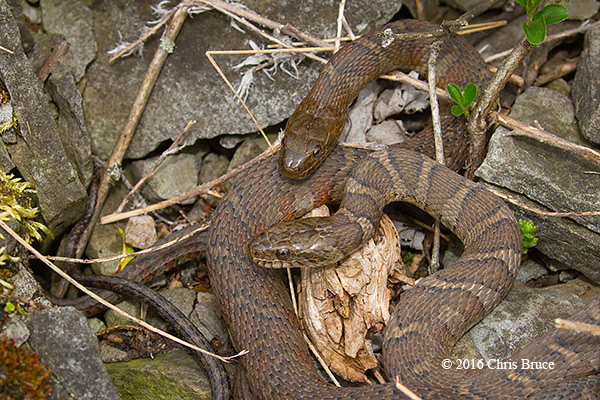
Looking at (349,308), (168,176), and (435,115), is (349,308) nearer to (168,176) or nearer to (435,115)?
(435,115)

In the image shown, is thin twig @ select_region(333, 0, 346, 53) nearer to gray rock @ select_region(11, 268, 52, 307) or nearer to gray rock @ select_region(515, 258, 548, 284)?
gray rock @ select_region(515, 258, 548, 284)

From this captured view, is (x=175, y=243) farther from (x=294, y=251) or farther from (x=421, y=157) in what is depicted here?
(x=421, y=157)

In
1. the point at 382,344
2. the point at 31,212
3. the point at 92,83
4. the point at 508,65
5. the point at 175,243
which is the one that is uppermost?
the point at 508,65

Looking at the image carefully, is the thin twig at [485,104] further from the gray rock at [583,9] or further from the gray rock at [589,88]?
the gray rock at [583,9]

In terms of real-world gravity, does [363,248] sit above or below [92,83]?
below

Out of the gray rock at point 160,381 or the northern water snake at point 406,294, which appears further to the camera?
the gray rock at point 160,381

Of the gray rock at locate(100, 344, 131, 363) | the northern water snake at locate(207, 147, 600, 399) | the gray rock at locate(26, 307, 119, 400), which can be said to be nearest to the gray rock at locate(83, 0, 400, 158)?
the northern water snake at locate(207, 147, 600, 399)

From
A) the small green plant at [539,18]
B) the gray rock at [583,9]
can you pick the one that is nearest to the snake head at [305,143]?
the small green plant at [539,18]

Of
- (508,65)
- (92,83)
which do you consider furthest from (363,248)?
(92,83)
